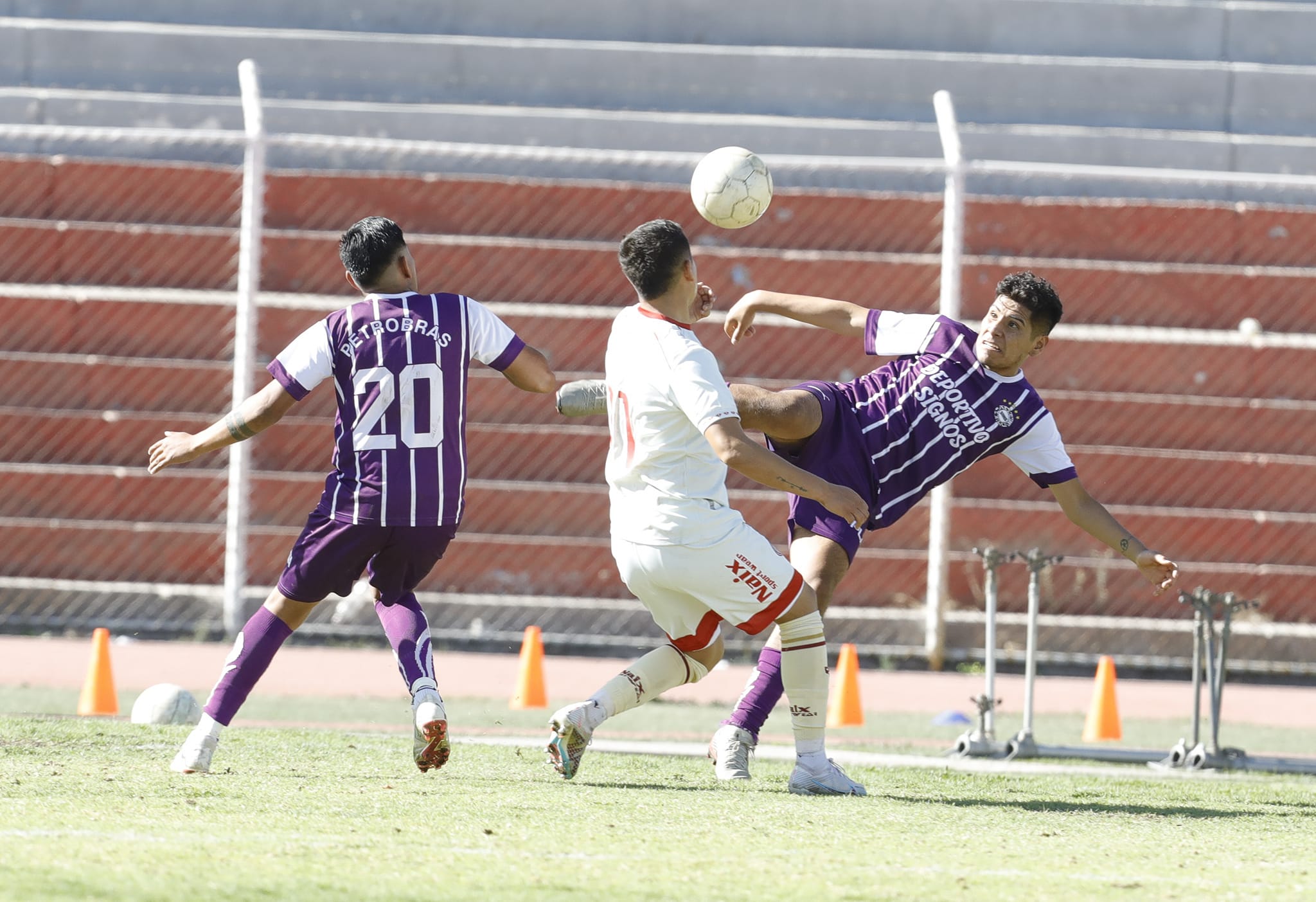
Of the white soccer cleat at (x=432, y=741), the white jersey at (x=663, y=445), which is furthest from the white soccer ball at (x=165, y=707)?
the white jersey at (x=663, y=445)

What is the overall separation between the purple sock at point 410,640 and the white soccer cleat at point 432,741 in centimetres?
18

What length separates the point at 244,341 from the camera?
11.4 m

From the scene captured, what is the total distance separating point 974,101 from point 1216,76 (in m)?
2.28

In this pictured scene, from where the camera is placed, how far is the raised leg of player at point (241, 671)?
5.22 m

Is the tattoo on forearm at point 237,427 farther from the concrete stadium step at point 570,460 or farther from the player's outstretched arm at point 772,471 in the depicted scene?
the concrete stadium step at point 570,460

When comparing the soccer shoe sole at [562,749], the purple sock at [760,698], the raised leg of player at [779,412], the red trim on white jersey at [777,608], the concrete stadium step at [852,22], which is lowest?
the soccer shoe sole at [562,749]

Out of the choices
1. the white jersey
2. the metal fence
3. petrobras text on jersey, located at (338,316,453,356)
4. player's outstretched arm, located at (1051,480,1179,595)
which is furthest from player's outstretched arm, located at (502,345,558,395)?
the metal fence

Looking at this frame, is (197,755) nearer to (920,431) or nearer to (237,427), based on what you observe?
(237,427)

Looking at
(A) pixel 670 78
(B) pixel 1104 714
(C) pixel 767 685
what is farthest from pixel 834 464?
(A) pixel 670 78

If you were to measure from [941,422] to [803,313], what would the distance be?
700 mm

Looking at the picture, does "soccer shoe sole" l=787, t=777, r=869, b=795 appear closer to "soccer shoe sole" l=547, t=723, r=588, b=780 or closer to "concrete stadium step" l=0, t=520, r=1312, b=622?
"soccer shoe sole" l=547, t=723, r=588, b=780

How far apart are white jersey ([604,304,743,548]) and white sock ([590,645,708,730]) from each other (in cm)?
55

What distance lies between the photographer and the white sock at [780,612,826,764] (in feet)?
17.3

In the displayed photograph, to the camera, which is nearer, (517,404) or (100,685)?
(100,685)
